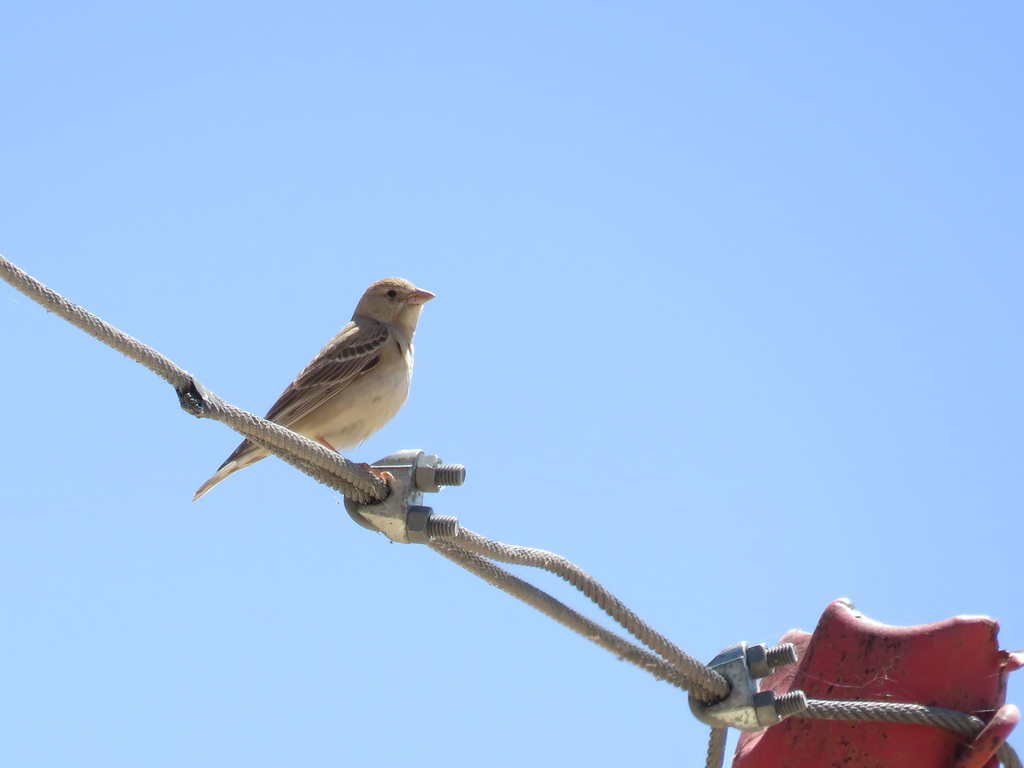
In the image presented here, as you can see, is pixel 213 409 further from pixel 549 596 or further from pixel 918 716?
pixel 918 716

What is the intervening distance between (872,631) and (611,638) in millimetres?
737

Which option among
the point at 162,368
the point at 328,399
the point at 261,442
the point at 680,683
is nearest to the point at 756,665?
the point at 680,683

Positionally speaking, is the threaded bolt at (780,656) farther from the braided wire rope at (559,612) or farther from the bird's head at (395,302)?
the bird's head at (395,302)

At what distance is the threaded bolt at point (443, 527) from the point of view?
2.98 meters

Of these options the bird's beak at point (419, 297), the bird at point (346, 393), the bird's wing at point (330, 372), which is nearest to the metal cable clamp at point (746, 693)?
the bird at point (346, 393)

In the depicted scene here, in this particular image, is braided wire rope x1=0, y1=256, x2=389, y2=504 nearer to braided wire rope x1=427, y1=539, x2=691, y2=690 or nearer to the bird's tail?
braided wire rope x1=427, y1=539, x2=691, y2=690

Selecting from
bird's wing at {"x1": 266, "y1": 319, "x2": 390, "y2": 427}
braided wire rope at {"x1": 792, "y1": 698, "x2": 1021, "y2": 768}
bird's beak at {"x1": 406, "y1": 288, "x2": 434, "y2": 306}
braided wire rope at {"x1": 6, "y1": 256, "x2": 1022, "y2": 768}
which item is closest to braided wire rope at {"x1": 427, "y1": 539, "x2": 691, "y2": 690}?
braided wire rope at {"x1": 6, "y1": 256, "x2": 1022, "y2": 768}

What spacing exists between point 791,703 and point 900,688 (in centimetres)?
36

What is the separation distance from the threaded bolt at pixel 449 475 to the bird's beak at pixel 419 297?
4656 mm

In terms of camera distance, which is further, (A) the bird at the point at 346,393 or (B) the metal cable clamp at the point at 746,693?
(A) the bird at the point at 346,393

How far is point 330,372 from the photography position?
22.4 ft

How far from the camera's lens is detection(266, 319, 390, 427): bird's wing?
6.64 metres

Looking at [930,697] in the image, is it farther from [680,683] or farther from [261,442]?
[261,442]

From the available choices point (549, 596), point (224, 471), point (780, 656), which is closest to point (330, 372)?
point (224, 471)
